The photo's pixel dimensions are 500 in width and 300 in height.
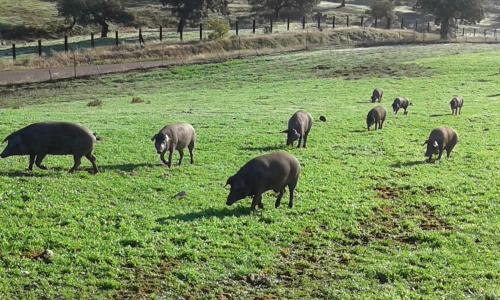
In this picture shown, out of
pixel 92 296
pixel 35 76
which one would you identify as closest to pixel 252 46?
pixel 35 76

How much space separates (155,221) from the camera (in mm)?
13578

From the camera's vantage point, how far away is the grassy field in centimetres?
1103

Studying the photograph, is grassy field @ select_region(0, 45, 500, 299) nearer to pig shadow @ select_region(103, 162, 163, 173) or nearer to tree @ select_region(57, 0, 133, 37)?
pig shadow @ select_region(103, 162, 163, 173)

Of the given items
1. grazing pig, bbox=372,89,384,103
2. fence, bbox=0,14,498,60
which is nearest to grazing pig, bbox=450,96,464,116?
grazing pig, bbox=372,89,384,103

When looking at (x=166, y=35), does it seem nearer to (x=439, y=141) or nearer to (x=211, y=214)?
(x=439, y=141)

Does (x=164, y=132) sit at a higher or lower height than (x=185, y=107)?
higher

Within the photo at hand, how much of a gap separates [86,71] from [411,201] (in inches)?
1662

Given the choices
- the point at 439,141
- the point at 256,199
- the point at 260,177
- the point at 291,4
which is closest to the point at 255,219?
the point at 256,199

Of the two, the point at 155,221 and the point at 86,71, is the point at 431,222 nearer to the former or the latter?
the point at 155,221

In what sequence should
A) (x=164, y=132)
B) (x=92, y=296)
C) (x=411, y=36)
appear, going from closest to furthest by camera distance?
(x=92, y=296) < (x=164, y=132) < (x=411, y=36)

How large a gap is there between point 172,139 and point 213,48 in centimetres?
4857

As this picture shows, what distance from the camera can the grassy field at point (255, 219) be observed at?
11.0 m

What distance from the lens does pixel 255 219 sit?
1413cm

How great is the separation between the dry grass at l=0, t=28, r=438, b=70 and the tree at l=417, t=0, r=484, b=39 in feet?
22.0
